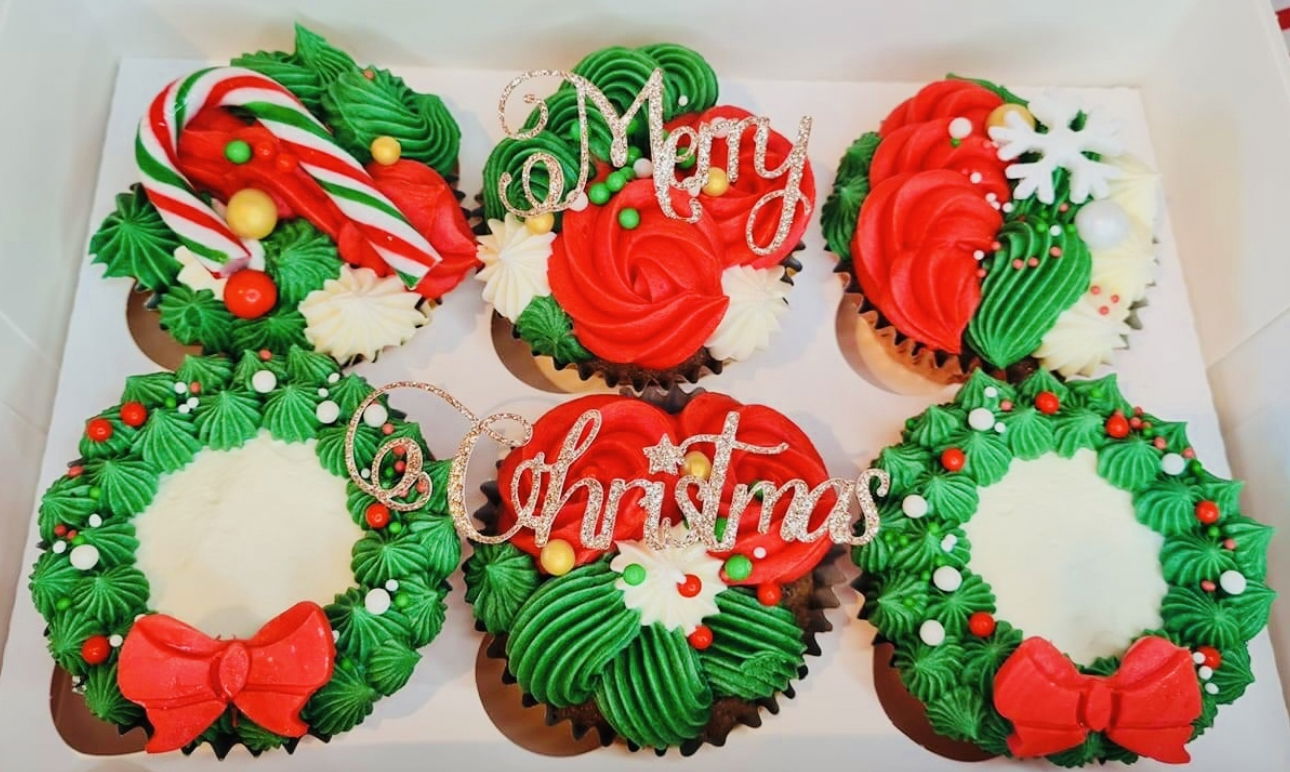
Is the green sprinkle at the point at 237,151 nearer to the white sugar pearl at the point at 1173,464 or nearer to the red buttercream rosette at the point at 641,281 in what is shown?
the red buttercream rosette at the point at 641,281

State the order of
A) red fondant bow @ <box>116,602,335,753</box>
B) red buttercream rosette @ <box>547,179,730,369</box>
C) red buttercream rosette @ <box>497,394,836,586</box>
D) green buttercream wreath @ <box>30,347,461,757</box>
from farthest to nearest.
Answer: red buttercream rosette @ <box>547,179,730,369</box>, red buttercream rosette @ <box>497,394,836,586</box>, green buttercream wreath @ <box>30,347,461,757</box>, red fondant bow @ <box>116,602,335,753</box>

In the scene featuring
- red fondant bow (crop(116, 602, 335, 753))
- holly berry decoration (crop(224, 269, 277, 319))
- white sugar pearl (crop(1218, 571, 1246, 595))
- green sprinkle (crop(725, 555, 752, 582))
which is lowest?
red fondant bow (crop(116, 602, 335, 753))

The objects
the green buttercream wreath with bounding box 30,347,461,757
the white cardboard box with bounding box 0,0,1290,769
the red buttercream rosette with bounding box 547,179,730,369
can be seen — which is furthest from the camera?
the red buttercream rosette with bounding box 547,179,730,369

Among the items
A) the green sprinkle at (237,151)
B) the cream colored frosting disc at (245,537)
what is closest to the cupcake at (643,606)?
the cream colored frosting disc at (245,537)

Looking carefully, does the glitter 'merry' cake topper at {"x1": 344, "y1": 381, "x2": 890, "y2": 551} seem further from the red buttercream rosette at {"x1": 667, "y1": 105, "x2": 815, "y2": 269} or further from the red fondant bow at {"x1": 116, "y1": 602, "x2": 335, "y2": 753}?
the red buttercream rosette at {"x1": 667, "y1": 105, "x2": 815, "y2": 269}

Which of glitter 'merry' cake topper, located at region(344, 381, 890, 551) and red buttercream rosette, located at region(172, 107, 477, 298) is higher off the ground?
red buttercream rosette, located at region(172, 107, 477, 298)

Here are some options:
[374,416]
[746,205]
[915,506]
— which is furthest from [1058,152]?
[374,416]

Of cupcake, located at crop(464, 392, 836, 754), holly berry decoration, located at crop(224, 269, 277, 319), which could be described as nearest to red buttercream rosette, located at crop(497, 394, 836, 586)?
cupcake, located at crop(464, 392, 836, 754)
